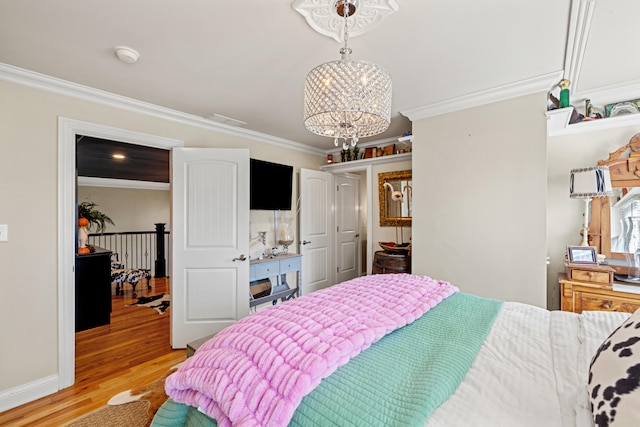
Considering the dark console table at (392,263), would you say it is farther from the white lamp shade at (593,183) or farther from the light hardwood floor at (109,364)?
the light hardwood floor at (109,364)

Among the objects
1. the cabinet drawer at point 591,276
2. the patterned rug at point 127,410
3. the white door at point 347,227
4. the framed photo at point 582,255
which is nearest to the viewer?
the patterned rug at point 127,410

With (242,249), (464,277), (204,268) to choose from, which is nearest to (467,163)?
(464,277)

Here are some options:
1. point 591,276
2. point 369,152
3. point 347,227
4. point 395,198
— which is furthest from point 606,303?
point 347,227

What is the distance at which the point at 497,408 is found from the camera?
2.42 feet

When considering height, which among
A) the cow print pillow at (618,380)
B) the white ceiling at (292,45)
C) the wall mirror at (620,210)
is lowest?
the cow print pillow at (618,380)

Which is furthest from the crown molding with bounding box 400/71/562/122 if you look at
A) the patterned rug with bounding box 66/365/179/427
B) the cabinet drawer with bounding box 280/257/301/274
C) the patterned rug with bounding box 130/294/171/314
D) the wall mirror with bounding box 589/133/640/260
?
the patterned rug with bounding box 130/294/171/314

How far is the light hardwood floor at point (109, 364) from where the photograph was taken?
6.20 feet

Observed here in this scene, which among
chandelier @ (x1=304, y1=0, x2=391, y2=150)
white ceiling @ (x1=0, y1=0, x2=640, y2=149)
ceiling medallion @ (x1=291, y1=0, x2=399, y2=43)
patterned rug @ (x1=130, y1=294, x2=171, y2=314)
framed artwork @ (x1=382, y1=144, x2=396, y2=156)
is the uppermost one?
white ceiling @ (x1=0, y1=0, x2=640, y2=149)

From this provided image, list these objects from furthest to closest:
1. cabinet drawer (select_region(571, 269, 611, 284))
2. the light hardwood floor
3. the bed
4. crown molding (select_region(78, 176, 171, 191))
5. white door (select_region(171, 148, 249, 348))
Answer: crown molding (select_region(78, 176, 171, 191)), white door (select_region(171, 148, 249, 348)), cabinet drawer (select_region(571, 269, 611, 284)), the light hardwood floor, the bed

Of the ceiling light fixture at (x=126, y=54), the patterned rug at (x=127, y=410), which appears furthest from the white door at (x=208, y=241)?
the ceiling light fixture at (x=126, y=54)

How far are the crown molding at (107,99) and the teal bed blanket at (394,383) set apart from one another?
248 cm

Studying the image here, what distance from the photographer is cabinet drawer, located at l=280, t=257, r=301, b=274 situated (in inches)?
141

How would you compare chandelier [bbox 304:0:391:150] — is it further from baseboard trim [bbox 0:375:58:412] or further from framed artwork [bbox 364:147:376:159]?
baseboard trim [bbox 0:375:58:412]

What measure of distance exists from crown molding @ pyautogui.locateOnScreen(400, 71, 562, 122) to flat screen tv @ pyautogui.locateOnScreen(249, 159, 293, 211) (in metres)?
1.68
